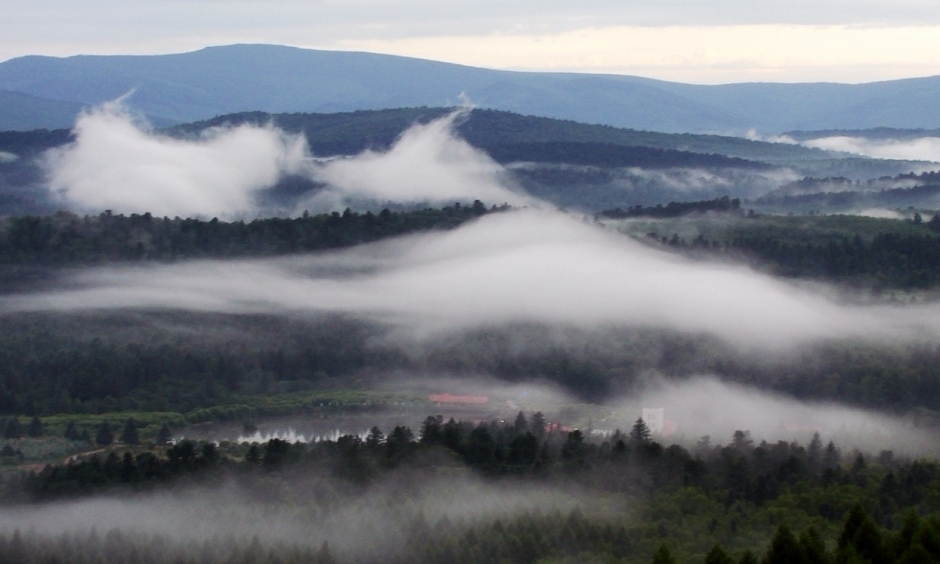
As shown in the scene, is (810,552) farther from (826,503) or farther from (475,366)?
(475,366)

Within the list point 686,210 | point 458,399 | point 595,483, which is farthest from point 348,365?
point 686,210

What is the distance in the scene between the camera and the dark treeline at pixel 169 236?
351ft

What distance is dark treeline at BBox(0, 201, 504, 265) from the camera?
4210 inches

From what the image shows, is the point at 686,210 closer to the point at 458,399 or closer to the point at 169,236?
the point at 169,236

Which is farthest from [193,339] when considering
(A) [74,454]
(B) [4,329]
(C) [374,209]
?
(C) [374,209]

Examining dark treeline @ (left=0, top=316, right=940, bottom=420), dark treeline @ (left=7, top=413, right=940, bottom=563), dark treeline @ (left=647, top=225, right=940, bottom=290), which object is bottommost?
dark treeline @ (left=0, top=316, right=940, bottom=420)

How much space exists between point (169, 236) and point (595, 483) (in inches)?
2713

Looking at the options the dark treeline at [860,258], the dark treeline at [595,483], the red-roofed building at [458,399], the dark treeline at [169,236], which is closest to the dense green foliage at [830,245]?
the dark treeline at [860,258]

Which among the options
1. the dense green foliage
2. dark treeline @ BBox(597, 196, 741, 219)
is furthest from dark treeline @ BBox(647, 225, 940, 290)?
dark treeline @ BBox(597, 196, 741, 219)

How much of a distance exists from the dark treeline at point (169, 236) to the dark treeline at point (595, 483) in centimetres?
4529

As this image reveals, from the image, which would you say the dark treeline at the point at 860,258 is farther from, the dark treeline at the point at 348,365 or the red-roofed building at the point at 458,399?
the red-roofed building at the point at 458,399

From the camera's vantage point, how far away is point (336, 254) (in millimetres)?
118562

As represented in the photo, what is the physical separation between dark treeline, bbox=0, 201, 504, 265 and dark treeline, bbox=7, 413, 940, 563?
45294mm

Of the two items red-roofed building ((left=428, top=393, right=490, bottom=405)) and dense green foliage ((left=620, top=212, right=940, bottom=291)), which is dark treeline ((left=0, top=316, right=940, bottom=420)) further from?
dense green foliage ((left=620, top=212, right=940, bottom=291))
